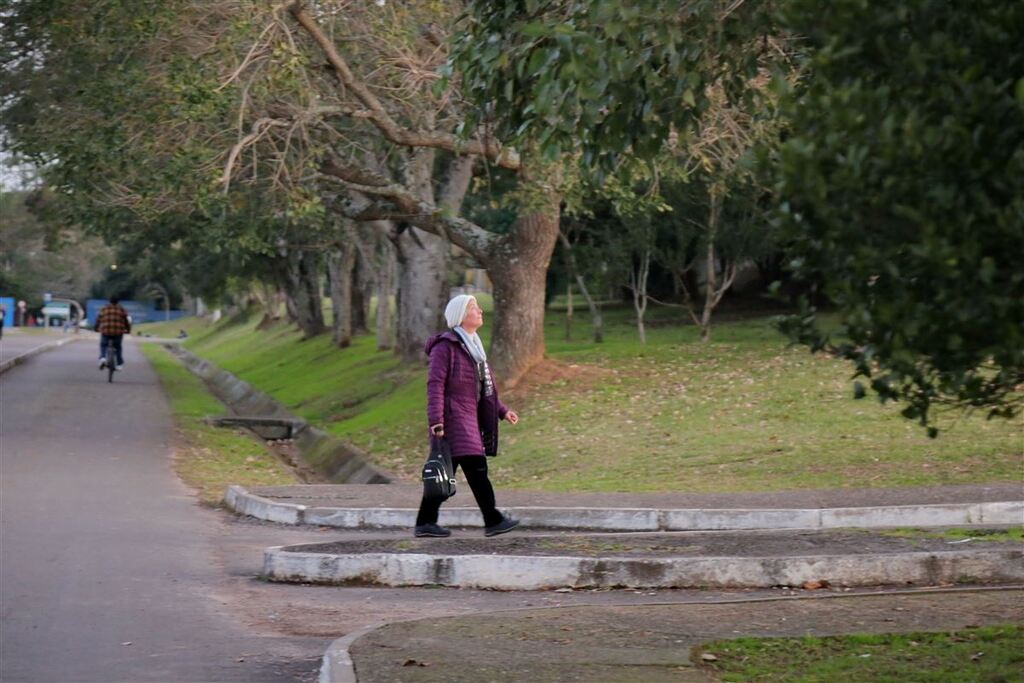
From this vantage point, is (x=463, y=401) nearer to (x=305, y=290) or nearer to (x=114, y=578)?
(x=114, y=578)

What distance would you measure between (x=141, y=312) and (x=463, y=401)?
107617mm

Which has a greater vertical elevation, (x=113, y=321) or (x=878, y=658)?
(x=113, y=321)

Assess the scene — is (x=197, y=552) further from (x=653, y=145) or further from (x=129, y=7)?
(x=129, y=7)

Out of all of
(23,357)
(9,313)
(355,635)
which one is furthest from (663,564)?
(9,313)

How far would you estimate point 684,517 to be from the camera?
40.0 ft

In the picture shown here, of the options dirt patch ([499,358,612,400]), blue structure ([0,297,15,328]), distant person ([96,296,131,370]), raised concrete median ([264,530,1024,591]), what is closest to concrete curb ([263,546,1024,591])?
raised concrete median ([264,530,1024,591])

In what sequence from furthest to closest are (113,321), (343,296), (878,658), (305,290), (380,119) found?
(305,290) → (343,296) → (113,321) → (380,119) → (878,658)

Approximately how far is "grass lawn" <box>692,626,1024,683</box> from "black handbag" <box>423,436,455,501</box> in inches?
135

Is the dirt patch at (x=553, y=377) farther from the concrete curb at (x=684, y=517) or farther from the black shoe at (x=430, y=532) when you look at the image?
the black shoe at (x=430, y=532)

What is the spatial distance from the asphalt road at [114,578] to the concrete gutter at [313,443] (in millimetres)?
2725

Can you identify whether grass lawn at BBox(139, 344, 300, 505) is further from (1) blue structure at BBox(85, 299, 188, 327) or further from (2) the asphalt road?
(1) blue structure at BBox(85, 299, 188, 327)

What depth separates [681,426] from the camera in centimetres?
1856

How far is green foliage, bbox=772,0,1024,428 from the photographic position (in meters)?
4.07

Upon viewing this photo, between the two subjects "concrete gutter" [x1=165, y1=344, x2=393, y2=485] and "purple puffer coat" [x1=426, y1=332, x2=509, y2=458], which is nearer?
"purple puffer coat" [x1=426, y1=332, x2=509, y2=458]
